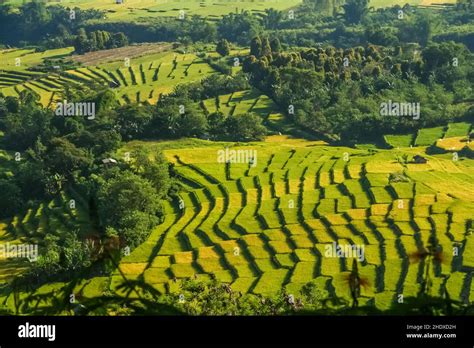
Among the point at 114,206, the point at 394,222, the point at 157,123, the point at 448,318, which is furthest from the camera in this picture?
the point at 157,123

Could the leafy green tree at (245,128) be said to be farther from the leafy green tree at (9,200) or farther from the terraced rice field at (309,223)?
the leafy green tree at (9,200)

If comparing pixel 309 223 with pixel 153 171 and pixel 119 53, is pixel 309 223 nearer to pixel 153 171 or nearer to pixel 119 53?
pixel 153 171

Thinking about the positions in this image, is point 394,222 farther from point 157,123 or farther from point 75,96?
point 75,96

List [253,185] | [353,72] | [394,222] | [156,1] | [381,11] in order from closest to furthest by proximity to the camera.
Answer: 1. [394,222]
2. [253,185]
3. [353,72]
4. [381,11]
5. [156,1]

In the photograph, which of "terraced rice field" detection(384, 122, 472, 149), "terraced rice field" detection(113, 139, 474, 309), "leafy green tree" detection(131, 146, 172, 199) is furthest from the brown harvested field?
"leafy green tree" detection(131, 146, 172, 199)

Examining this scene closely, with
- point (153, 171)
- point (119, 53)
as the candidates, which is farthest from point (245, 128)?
point (119, 53)

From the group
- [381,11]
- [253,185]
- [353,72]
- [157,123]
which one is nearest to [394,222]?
[253,185]
